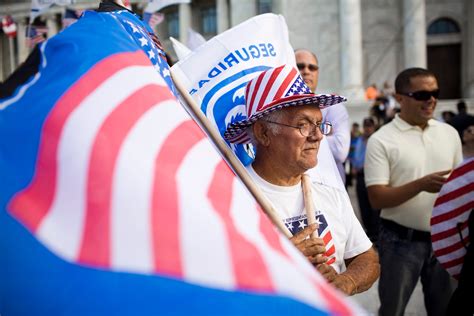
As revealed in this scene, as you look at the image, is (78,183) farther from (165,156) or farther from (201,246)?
(201,246)

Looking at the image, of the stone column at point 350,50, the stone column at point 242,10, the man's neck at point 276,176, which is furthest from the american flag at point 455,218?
the stone column at point 242,10

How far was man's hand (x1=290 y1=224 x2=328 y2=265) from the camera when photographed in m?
2.28

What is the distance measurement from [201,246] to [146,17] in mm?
8848

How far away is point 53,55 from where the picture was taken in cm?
180

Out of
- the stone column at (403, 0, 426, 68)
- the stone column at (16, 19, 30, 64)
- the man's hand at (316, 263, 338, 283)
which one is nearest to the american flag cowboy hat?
the man's hand at (316, 263, 338, 283)

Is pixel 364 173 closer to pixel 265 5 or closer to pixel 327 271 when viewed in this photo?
pixel 327 271

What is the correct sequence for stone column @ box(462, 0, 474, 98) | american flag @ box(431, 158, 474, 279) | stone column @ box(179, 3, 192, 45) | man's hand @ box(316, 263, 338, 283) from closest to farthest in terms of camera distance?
man's hand @ box(316, 263, 338, 283)
american flag @ box(431, 158, 474, 279)
stone column @ box(462, 0, 474, 98)
stone column @ box(179, 3, 192, 45)

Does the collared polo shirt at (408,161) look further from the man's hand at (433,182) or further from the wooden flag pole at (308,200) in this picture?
the wooden flag pole at (308,200)

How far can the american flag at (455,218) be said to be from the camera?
11.1 feet

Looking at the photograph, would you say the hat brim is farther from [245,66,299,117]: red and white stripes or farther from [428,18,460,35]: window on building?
[428,18,460,35]: window on building

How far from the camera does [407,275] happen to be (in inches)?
160

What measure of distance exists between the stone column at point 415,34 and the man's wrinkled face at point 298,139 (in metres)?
26.9

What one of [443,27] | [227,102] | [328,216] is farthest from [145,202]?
[443,27]

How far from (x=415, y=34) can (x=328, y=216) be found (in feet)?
89.3
